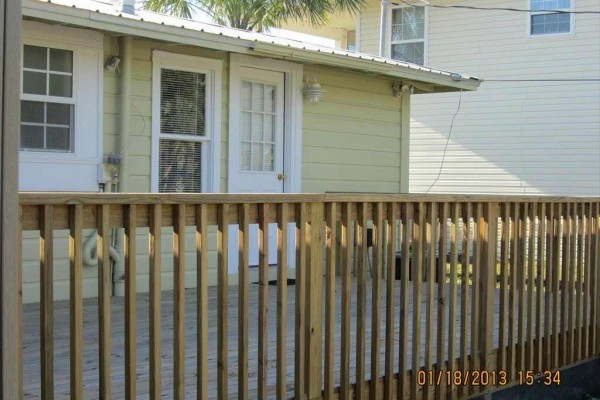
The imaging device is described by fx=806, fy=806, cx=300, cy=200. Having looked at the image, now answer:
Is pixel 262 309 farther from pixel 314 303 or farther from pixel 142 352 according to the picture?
pixel 142 352

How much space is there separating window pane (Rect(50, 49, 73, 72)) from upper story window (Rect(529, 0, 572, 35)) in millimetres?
9895

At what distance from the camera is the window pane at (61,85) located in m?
6.61

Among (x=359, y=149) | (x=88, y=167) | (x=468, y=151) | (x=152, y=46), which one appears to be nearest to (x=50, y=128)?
(x=88, y=167)

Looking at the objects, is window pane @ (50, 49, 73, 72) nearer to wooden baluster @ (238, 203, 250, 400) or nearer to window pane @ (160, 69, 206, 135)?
window pane @ (160, 69, 206, 135)

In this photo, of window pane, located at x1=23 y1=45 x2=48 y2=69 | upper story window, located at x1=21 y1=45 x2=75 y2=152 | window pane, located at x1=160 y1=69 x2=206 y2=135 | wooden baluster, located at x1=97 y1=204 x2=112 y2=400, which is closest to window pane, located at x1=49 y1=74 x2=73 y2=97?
upper story window, located at x1=21 y1=45 x2=75 y2=152

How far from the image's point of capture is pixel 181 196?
3.05 meters

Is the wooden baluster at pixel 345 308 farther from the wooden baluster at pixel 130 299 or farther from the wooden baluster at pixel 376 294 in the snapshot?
the wooden baluster at pixel 130 299

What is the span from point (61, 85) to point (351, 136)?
11.7 ft

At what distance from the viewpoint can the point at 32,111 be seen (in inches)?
255

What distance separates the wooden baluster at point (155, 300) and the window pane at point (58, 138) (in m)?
3.94

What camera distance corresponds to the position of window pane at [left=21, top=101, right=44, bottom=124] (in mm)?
6426

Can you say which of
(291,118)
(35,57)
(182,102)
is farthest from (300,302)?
(291,118)

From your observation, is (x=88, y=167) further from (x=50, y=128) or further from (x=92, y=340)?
(x=92, y=340)
